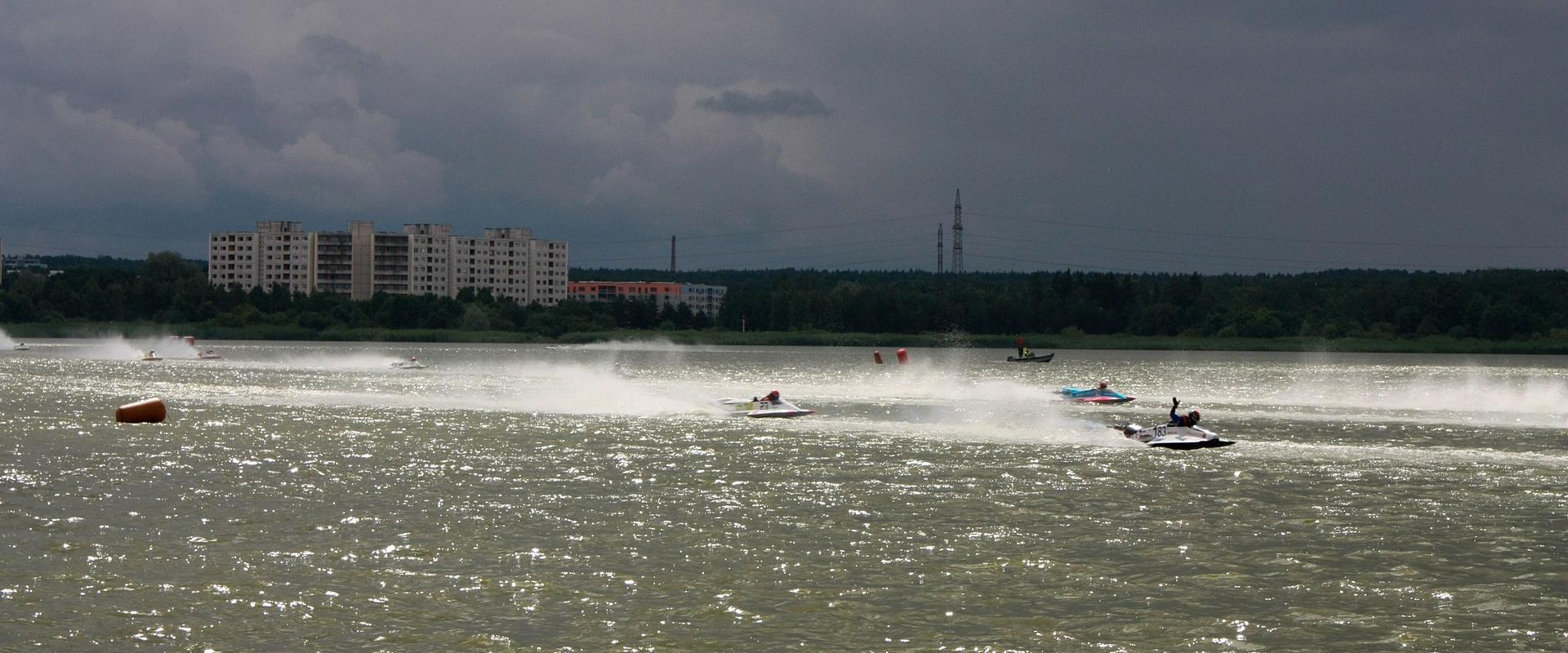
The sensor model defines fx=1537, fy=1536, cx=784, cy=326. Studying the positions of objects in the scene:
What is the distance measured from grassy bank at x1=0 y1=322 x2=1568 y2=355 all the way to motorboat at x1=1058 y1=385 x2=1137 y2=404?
101742 millimetres

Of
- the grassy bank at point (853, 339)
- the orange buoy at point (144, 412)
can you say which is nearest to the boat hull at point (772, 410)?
the orange buoy at point (144, 412)

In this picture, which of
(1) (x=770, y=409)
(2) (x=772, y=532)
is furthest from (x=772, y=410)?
(2) (x=772, y=532)

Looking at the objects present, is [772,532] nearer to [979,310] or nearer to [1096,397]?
[1096,397]

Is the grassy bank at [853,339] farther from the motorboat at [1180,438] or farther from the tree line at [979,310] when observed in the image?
the motorboat at [1180,438]

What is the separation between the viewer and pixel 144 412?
45.5 meters

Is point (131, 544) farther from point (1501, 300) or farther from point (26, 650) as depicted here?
point (1501, 300)

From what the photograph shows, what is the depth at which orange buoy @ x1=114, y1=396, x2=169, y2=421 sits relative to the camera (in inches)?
1784

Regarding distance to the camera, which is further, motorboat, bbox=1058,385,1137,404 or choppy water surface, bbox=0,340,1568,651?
motorboat, bbox=1058,385,1137,404

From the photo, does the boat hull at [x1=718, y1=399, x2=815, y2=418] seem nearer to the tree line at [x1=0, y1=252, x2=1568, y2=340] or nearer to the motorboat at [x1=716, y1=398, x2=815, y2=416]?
the motorboat at [x1=716, y1=398, x2=815, y2=416]

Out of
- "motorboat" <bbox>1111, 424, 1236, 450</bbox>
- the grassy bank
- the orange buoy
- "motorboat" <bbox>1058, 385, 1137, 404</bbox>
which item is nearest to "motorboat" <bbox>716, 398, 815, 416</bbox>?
"motorboat" <bbox>1111, 424, 1236, 450</bbox>

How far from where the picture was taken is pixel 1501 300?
17412 cm

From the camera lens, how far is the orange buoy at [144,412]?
4531cm

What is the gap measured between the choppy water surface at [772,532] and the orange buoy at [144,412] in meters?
0.70

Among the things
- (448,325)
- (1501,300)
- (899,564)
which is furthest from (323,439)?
(1501,300)
